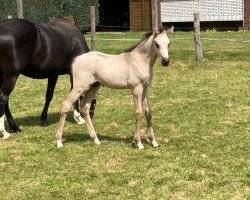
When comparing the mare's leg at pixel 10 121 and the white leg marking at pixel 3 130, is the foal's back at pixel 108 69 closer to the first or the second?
the white leg marking at pixel 3 130

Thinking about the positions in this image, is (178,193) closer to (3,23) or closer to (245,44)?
(3,23)

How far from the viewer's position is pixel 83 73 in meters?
8.12

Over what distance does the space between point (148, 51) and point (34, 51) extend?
2520 mm

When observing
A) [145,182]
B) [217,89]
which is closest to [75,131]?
[145,182]

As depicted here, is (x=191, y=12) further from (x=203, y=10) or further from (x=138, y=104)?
(x=138, y=104)

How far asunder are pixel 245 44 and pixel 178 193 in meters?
14.6

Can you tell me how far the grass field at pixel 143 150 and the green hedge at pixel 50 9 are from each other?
13.2 meters

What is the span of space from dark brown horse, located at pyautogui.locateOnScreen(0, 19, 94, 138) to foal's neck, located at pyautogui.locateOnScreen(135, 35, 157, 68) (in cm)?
231

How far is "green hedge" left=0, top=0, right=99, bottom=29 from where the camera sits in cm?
2638

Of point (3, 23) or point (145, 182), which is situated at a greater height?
point (3, 23)

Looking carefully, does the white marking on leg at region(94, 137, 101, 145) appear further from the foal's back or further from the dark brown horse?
the dark brown horse

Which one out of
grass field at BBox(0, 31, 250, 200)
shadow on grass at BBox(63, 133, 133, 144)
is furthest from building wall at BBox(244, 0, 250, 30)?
shadow on grass at BBox(63, 133, 133, 144)

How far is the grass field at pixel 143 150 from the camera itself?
6.45 meters

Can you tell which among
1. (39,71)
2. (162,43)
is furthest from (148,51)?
(39,71)
